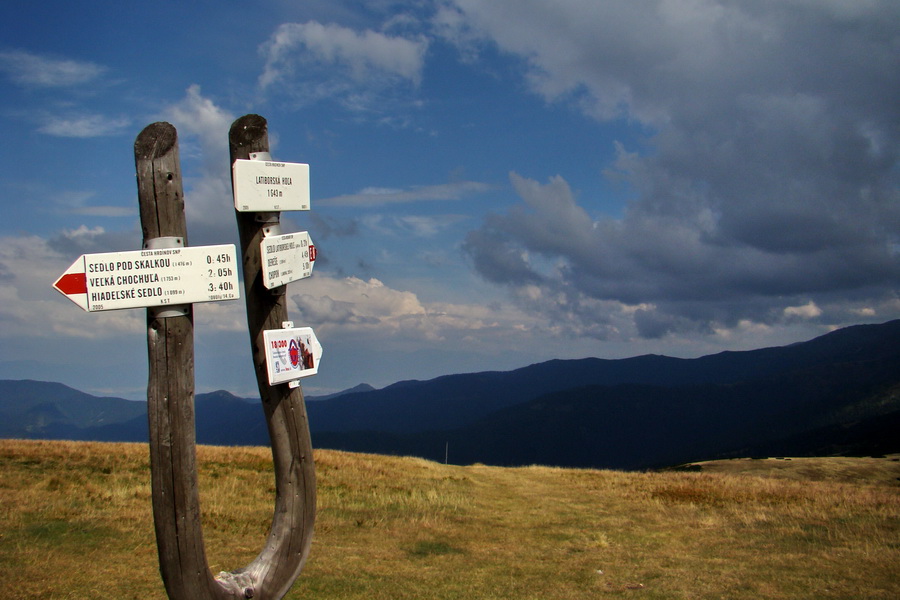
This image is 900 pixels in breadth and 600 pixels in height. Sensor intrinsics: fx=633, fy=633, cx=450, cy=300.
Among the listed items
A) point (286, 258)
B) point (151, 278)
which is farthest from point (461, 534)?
point (151, 278)

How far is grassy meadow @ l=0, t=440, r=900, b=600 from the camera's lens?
35.8 feet

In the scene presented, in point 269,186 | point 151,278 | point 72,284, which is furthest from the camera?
point 269,186

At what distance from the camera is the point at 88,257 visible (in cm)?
519

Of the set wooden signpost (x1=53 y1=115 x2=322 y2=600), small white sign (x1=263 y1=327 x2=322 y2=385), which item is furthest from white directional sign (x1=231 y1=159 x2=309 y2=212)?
small white sign (x1=263 y1=327 x2=322 y2=385)

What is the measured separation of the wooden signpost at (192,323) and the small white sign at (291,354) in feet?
0.04

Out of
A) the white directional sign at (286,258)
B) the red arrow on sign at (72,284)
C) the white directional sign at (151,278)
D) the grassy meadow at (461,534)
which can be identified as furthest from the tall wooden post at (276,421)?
the grassy meadow at (461,534)

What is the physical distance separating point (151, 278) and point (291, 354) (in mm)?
1585

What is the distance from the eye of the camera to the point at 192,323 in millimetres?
5648

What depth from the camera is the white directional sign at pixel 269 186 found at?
20.4 feet

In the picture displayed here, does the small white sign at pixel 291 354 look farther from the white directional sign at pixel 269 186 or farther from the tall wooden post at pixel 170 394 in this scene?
the white directional sign at pixel 269 186

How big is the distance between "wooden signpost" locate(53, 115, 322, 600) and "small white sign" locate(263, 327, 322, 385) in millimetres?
12

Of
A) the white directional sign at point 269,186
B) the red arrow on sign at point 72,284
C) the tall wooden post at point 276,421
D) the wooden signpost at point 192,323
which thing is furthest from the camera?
the tall wooden post at point 276,421

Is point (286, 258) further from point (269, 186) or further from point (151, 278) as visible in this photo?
point (151, 278)

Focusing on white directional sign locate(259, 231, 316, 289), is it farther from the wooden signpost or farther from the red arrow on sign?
the red arrow on sign
